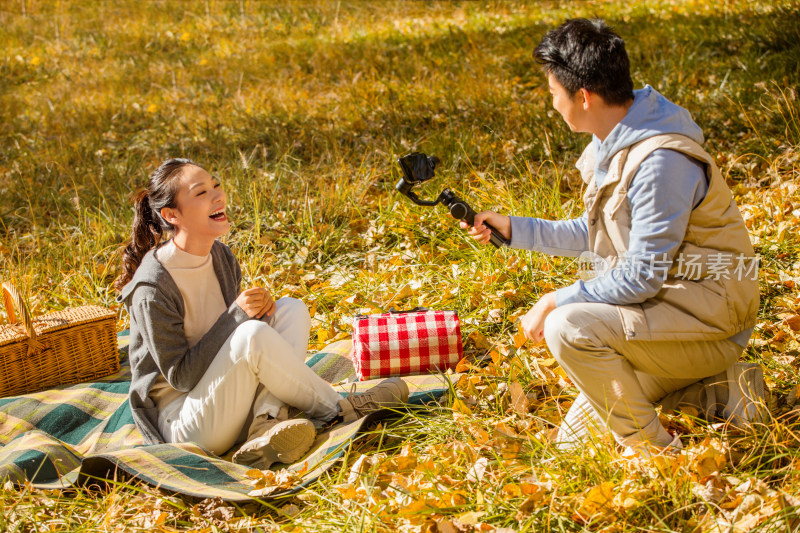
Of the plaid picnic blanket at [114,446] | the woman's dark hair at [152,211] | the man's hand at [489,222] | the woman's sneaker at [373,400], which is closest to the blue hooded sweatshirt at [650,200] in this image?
the man's hand at [489,222]

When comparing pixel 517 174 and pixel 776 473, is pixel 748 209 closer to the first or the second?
pixel 517 174

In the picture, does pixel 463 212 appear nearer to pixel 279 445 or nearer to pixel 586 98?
pixel 586 98

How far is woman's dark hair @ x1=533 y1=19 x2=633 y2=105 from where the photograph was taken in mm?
2527

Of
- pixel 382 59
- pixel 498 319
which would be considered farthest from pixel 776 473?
pixel 382 59

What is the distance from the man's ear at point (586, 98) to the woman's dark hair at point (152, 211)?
1.67 m

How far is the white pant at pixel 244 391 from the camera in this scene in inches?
114

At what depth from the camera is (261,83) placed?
840 centimetres

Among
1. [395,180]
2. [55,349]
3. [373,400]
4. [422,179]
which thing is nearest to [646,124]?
[422,179]

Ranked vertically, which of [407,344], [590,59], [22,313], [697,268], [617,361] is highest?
[590,59]

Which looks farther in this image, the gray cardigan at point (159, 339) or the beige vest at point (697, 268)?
the gray cardigan at point (159, 339)

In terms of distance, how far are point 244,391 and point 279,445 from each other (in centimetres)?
27

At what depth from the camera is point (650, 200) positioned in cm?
Answer: 241

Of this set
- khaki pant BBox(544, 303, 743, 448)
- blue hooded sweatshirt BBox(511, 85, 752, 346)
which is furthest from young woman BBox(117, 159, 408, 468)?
blue hooded sweatshirt BBox(511, 85, 752, 346)

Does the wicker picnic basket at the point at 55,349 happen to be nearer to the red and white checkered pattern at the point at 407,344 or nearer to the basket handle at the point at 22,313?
the basket handle at the point at 22,313
